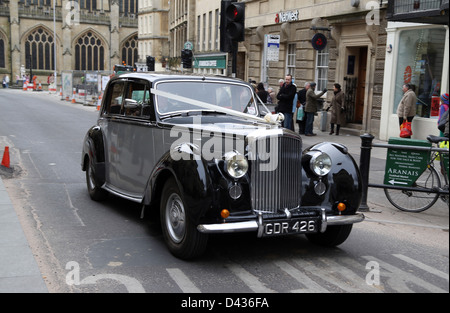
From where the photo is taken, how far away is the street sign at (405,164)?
7500 mm

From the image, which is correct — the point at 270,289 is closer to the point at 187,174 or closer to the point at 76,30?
the point at 187,174

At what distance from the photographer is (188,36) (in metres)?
40.5

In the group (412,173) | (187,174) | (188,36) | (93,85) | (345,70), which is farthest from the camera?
(188,36)

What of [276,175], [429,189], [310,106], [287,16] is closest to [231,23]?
[429,189]

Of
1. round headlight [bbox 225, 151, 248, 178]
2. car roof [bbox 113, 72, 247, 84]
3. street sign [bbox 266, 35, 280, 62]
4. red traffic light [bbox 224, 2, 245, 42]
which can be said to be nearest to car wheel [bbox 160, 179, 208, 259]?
round headlight [bbox 225, 151, 248, 178]

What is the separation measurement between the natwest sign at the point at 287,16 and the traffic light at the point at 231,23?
1199 centimetres

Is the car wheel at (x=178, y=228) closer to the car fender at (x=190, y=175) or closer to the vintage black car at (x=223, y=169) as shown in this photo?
the vintage black car at (x=223, y=169)

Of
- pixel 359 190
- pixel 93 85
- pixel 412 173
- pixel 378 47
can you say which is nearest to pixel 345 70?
pixel 378 47

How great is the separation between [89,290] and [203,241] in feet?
3.94

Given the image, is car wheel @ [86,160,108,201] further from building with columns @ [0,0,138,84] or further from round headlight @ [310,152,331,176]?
building with columns @ [0,0,138,84]

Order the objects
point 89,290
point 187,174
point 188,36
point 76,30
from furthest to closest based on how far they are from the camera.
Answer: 1. point 76,30
2. point 188,36
3. point 187,174
4. point 89,290

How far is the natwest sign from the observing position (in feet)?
72.5

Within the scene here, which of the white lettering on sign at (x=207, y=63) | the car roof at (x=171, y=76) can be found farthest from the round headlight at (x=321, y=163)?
the white lettering on sign at (x=207, y=63)

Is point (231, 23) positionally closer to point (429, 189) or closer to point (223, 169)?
point (429, 189)
